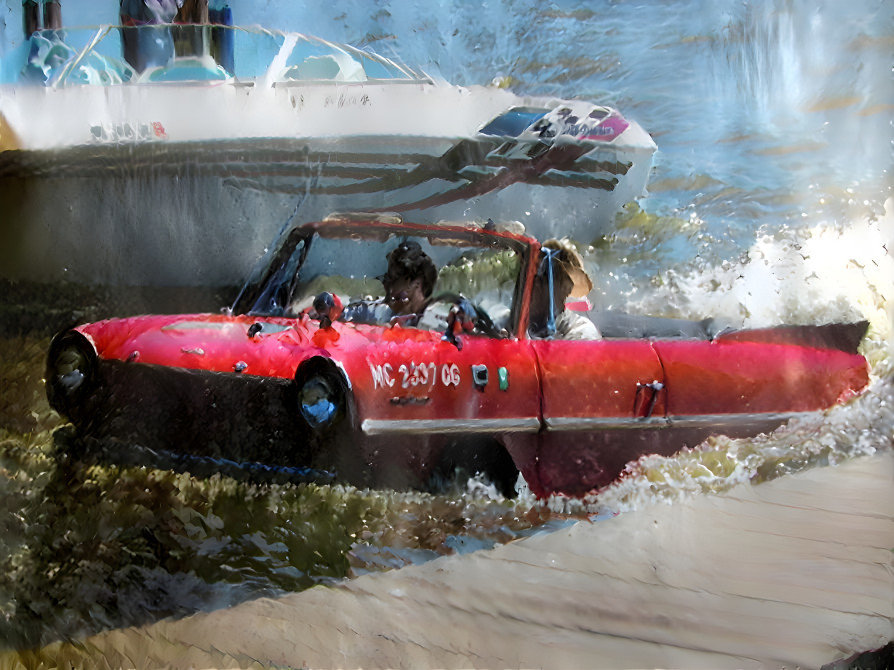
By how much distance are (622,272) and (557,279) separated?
0.71ft

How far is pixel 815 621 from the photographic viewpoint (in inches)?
81.7

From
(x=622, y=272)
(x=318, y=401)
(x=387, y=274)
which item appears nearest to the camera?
(x=318, y=401)

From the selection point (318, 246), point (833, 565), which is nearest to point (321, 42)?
point (318, 246)

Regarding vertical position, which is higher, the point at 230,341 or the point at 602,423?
the point at 230,341

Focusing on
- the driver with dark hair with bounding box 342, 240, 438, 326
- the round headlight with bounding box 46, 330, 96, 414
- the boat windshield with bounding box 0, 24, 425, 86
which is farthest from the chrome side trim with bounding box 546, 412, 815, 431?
the round headlight with bounding box 46, 330, 96, 414

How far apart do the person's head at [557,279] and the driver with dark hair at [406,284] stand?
11.9 inches

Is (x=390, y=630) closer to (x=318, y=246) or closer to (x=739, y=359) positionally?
(x=318, y=246)

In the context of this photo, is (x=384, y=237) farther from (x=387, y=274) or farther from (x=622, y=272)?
(x=622, y=272)

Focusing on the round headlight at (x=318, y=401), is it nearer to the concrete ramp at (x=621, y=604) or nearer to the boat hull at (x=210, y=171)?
the boat hull at (x=210, y=171)

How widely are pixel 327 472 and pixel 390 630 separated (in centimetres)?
49

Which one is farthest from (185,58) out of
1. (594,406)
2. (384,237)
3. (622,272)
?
(594,406)

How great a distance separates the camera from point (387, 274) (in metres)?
1.98

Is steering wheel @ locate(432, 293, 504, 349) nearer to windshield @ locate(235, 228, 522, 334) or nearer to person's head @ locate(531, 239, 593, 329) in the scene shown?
windshield @ locate(235, 228, 522, 334)

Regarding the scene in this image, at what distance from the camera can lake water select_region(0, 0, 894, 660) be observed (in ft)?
6.44
